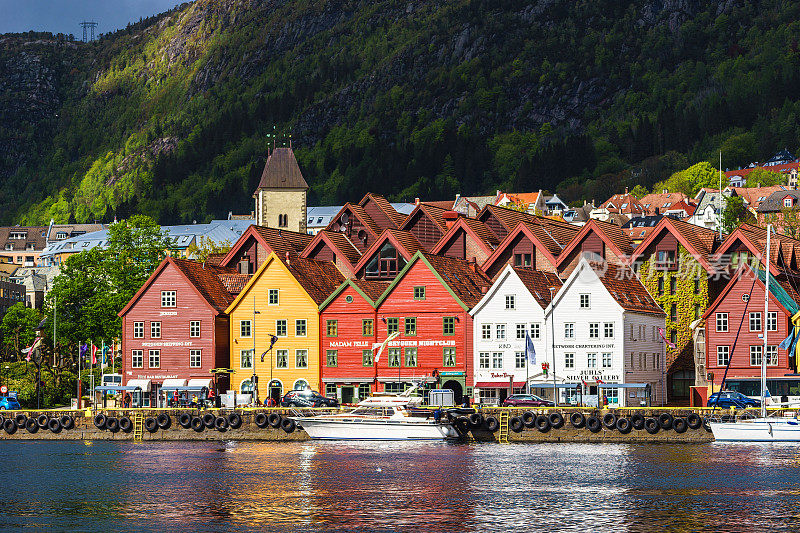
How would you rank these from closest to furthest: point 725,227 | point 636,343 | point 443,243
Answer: point 636,343 → point 443,243 → point 725,227

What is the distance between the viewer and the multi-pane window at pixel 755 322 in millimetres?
105625

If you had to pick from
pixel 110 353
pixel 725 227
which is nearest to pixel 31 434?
pixel 110 353

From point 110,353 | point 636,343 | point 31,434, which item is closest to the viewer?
point 31,434

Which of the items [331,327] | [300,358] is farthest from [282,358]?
[331,327]

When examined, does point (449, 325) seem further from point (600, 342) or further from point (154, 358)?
point (154, 358)

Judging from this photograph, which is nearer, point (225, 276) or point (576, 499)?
point (576, 499)

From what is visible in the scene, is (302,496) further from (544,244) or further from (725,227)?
(725,227)

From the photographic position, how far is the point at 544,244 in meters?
A: 118

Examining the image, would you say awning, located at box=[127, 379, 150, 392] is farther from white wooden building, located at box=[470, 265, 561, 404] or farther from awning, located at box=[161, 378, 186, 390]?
white wooden building, located at box=[470, 265, 561, 404]

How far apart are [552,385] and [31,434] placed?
138 ft

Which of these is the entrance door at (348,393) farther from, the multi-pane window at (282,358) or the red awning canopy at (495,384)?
the red awning canopy at (495,384)

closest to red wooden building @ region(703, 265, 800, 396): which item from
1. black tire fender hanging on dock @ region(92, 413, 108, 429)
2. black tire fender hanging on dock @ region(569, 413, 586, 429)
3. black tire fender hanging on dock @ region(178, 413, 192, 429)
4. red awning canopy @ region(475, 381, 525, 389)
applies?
red awning canopy @ region(475, 381, 525, 389)

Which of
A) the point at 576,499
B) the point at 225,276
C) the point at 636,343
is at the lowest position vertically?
the point at 576,499

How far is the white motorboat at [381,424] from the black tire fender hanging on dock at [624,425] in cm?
1157
